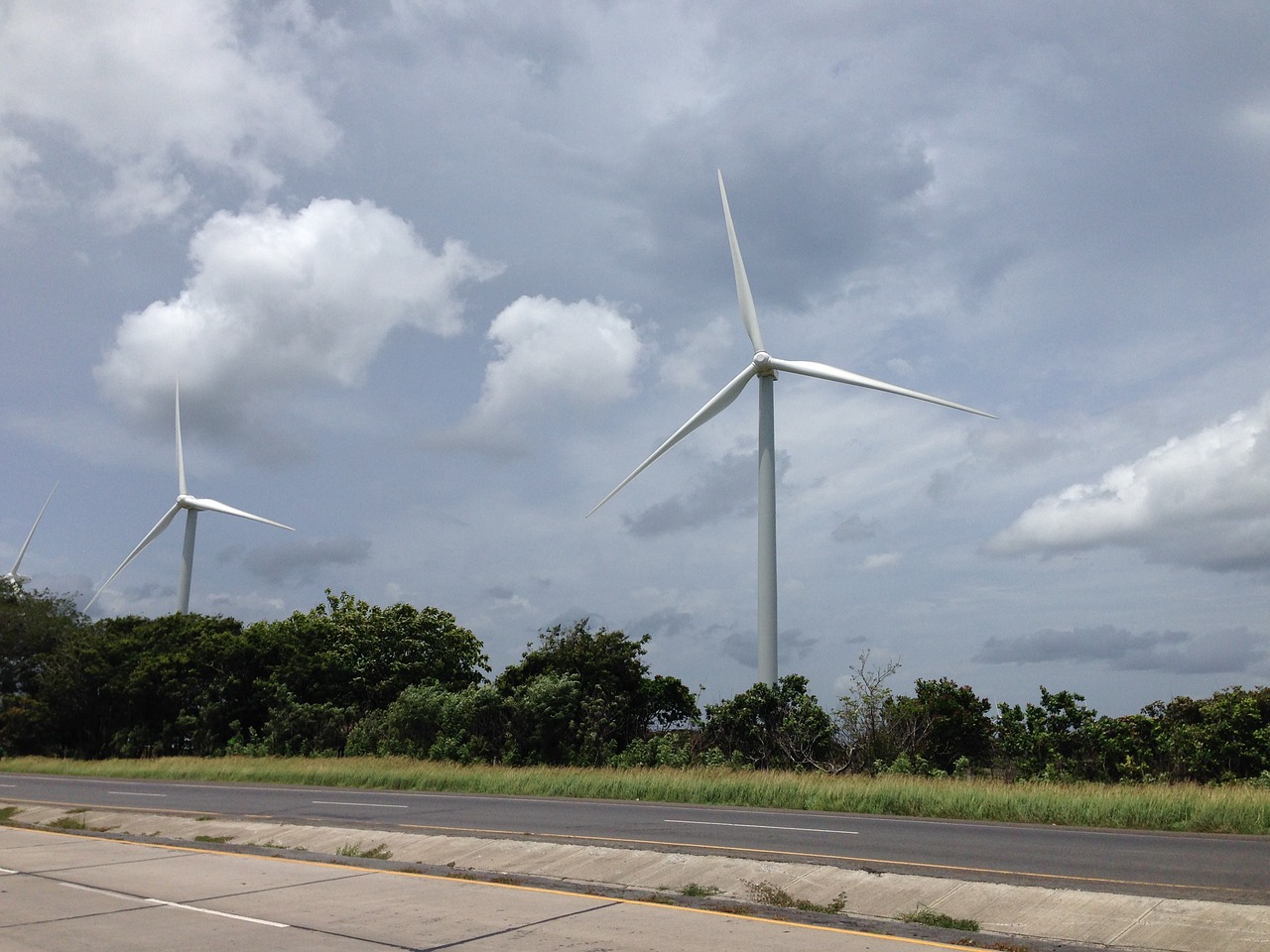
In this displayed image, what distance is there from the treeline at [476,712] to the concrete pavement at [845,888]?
17202mm

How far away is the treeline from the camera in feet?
88.9

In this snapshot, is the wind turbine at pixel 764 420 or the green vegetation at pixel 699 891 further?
the wind turbine at pixel 764 420

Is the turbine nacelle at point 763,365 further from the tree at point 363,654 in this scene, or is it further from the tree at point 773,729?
the tree at point 363,654

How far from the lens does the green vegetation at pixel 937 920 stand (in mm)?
9758

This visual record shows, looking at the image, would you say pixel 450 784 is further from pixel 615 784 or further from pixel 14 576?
pixel 14 576

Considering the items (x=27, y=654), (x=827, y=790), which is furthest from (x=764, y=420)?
(x=27, y=654)

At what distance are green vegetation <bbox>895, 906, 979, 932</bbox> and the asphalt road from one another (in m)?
2.30

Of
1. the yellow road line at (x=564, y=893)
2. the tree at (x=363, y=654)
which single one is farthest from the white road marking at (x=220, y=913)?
the tree at (x=363, y=654)

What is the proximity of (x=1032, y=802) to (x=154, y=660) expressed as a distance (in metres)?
43.8

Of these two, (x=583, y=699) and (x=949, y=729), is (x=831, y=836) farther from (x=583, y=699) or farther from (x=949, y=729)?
(x=583, y=699)

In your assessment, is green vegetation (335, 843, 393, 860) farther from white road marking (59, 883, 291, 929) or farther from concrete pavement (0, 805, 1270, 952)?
white road marking (59, 883, 291, 929)

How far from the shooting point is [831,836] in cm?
1689

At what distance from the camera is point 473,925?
389 inches

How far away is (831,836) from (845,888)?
18.6 ft
